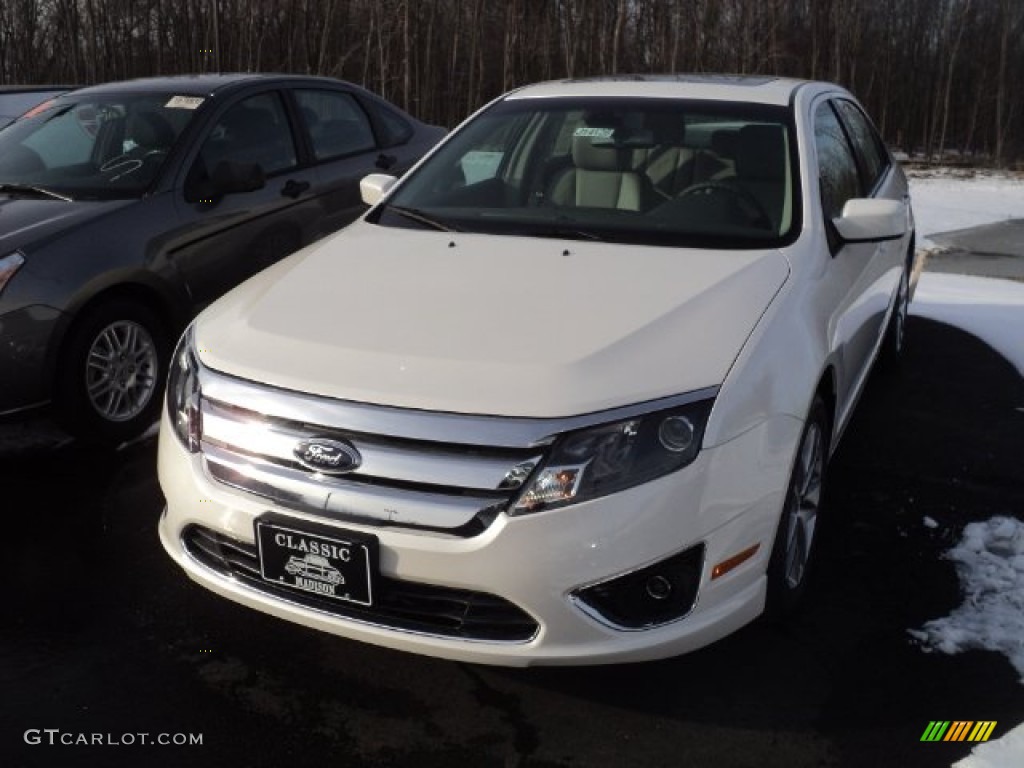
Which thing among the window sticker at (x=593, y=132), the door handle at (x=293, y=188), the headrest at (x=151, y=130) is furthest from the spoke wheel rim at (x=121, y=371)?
the window sticker at (x=593, y=132)

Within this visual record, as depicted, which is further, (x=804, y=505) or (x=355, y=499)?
(x=804, y=505)

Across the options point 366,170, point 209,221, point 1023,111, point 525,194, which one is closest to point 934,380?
point 525,194

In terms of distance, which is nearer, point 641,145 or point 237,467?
point 237,467

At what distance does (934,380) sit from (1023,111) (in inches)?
1110

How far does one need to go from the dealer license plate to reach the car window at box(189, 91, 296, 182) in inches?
118

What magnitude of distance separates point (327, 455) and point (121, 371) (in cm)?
250

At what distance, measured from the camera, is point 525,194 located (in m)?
3.75

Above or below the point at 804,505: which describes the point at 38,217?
above

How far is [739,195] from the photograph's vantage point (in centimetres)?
345

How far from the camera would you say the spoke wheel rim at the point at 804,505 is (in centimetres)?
275

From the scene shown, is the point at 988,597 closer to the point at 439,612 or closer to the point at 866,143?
the point at 439,612

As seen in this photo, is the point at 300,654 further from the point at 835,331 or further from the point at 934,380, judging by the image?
the point at 934,380

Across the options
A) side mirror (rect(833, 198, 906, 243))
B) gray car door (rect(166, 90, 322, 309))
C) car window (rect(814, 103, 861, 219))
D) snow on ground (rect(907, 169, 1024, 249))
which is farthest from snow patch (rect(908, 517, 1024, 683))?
snow on ground (rect(907, 169, 1024, 249))

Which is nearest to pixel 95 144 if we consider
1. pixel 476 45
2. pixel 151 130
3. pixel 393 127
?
pixel 151 130
